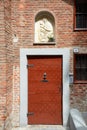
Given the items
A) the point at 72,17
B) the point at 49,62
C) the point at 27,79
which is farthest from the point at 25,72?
the point at 72,17

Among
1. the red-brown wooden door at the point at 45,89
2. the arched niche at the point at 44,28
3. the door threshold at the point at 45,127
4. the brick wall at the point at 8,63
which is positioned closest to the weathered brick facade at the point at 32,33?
the brick wall at the point at 8,63

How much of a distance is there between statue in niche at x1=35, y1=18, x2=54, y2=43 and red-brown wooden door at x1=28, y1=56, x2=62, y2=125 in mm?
537

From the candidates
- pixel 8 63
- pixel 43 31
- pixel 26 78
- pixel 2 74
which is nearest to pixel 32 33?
pixel 43 31

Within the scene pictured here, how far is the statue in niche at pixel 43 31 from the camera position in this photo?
6.90 meters

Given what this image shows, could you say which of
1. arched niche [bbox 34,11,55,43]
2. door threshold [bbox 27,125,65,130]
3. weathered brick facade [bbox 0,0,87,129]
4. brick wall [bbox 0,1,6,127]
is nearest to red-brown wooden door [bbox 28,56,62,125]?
door threshold [bbox 27,125,65,130]

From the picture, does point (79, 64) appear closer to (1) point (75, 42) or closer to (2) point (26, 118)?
(1) point (75, 42)

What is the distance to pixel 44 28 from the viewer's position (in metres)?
6.91

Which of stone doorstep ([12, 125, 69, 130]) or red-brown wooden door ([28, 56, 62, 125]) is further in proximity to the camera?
red-brown wooden door ([28, 56, 62, 125])

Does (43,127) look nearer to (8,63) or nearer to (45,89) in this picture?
(45,89)

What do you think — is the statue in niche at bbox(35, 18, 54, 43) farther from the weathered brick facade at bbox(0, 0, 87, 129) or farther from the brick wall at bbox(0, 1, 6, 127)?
the brick wall at bbox(0, 1, 6, 127)

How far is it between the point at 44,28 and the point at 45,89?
5.65 ft

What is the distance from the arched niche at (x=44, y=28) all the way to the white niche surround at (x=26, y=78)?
1.05 ft

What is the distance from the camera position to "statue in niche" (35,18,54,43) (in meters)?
6.90

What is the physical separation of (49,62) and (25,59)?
26.7 inches
